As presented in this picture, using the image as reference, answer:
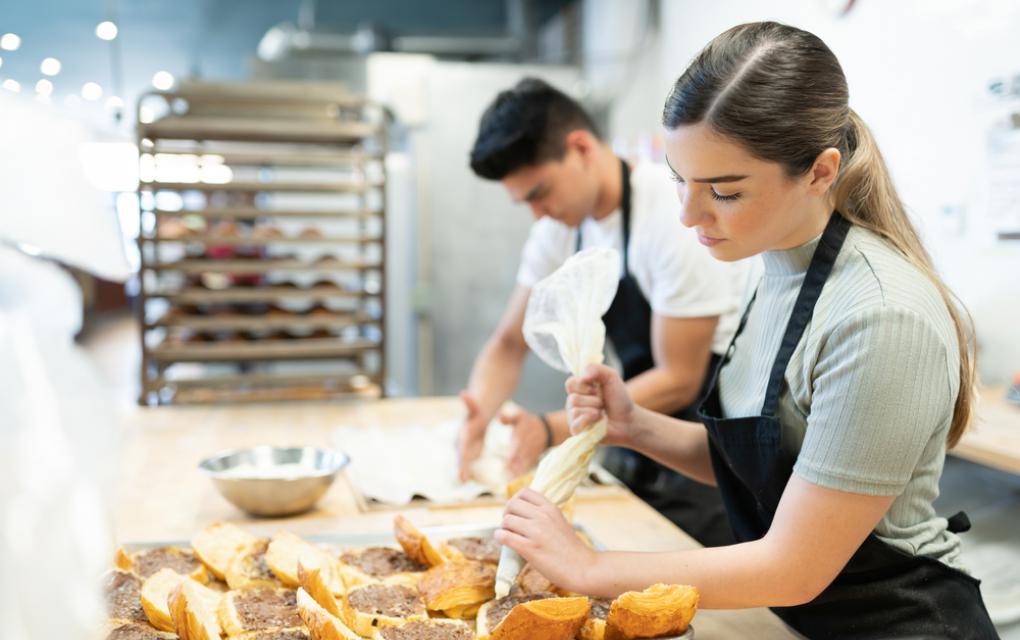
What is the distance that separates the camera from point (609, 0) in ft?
17.3

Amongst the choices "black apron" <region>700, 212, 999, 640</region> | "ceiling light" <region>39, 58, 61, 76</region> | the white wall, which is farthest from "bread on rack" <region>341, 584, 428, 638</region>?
the white wall

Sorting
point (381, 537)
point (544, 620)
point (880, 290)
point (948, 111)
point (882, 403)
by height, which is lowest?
point (381, 537)

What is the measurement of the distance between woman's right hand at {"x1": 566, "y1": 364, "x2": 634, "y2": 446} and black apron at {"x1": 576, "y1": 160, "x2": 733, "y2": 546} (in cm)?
46

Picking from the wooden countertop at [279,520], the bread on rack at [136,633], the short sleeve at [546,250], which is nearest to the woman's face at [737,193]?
the wooden countertop at [279,520]

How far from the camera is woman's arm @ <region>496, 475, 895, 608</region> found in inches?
39.4

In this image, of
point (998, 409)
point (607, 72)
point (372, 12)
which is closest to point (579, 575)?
point (998, 409)

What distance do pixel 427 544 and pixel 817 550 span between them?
0.57 m

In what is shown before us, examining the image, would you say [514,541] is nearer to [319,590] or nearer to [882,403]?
[319,590]

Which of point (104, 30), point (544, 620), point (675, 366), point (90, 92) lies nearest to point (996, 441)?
point (675, 366)

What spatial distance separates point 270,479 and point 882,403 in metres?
1.07

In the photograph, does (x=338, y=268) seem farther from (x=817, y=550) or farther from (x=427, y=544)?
(x=817, y=550)

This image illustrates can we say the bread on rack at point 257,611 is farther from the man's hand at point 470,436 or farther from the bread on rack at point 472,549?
the man's hand at point 470,436

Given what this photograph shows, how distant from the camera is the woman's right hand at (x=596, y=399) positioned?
138cm

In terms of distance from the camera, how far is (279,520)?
5.32 feet
